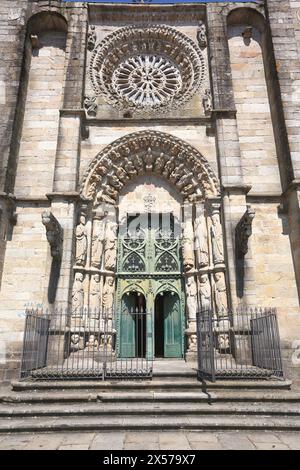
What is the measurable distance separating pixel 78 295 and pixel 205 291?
3.19 m

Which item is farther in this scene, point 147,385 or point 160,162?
point 160,162

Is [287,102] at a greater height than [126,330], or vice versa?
[287,102]

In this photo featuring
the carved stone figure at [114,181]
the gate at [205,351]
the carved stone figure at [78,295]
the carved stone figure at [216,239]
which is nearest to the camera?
the gate at [205,351]

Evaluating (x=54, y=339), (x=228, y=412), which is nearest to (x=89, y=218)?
(x=54, y=339)

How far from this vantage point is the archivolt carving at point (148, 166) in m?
9.30

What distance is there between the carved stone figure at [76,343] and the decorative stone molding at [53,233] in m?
1.87

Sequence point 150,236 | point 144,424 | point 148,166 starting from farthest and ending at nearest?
point 148,166
point 150,236
point 144,424

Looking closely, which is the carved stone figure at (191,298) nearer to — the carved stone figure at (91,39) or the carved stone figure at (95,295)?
the carved stone figure at (95,295)

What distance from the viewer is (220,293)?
27.0 ft

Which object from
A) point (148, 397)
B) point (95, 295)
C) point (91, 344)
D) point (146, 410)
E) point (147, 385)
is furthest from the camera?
point (95, 295)

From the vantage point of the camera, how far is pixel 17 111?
9500mm

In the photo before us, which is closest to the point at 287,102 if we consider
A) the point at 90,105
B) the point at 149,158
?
the point at 149,158

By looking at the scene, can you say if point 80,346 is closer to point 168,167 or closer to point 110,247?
point 110,247

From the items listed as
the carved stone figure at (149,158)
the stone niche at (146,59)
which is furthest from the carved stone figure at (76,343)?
the stone niche at (146,59)
